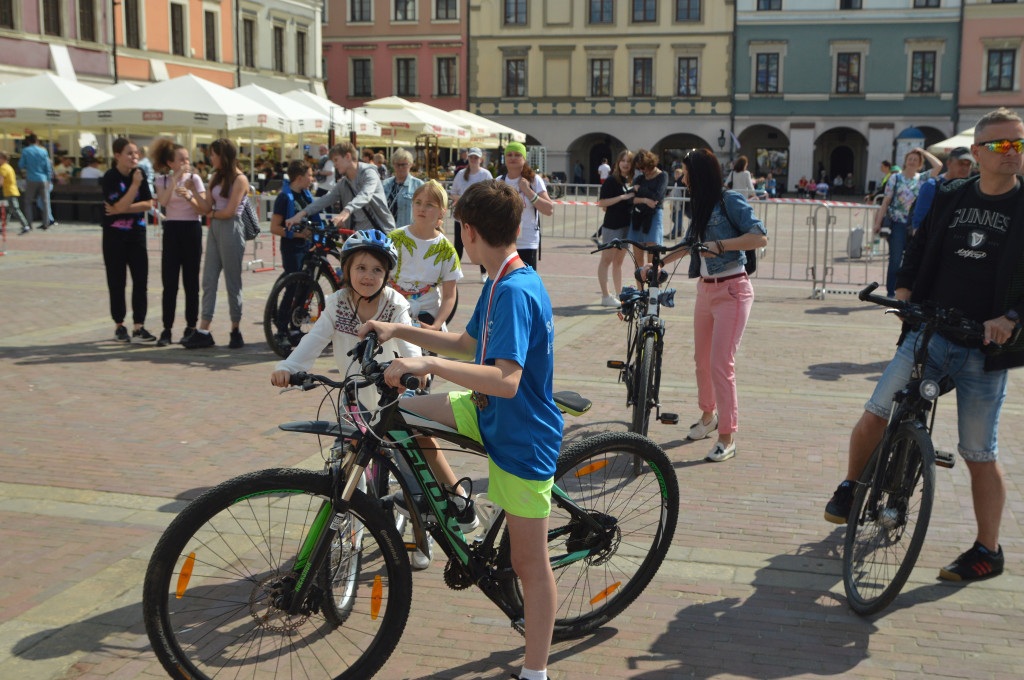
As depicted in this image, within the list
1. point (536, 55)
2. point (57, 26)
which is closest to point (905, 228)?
point (57, 26)

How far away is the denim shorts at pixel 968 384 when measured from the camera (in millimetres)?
4305

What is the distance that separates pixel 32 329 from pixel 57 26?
2805 cm

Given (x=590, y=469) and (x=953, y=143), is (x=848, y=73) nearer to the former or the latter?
(x=953, y=143)

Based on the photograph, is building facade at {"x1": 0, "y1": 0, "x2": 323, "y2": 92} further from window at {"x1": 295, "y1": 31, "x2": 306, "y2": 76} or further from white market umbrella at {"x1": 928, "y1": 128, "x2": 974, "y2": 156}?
white market umbrella at {"x1": 928, "y1": 128, "x2": 974, "y2": 156}

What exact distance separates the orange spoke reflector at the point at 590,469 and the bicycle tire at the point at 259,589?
0.78m

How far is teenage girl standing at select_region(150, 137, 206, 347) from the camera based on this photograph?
9.36 m

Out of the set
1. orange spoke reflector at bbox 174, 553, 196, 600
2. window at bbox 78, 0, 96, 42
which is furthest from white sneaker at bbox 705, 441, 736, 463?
window at bbox 78, 0, 96, 42

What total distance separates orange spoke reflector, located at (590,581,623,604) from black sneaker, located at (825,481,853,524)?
3.82 ft

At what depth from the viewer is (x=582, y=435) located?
675 cm

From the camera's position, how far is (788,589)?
4383mm

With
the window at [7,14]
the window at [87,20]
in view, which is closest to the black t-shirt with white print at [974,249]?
the window at [7,14]

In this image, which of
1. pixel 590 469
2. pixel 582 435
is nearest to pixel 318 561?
pixel 590 469

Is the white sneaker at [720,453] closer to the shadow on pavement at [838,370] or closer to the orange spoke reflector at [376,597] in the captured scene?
the shadow on pavement at [838,370]

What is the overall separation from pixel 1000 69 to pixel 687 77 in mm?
14327
